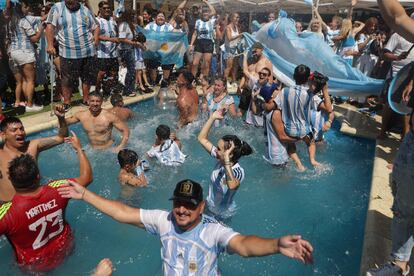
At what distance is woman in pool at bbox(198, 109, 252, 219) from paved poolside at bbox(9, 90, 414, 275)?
1471 millimetres

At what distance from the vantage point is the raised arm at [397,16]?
246 centimetres

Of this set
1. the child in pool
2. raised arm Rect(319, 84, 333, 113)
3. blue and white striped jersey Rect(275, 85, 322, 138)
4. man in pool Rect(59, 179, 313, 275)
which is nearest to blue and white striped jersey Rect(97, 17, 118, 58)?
the child in pool

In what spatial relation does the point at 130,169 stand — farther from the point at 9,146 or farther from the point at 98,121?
the point at 98,121

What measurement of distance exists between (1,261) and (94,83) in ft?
18.6

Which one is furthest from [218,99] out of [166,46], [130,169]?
[166,46]

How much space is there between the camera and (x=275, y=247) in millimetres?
2223

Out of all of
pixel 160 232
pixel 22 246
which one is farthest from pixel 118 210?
pixel 22 246

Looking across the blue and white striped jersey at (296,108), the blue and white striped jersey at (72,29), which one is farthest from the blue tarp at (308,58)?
the blue and white striped jersey at (72,29)

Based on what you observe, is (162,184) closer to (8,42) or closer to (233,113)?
(233,113)

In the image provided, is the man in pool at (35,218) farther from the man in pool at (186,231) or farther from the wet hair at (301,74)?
the wet hair at (301,74)

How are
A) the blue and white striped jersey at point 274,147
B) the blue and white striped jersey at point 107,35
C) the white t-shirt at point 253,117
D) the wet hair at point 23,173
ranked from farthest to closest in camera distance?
1. the blue and white striped jersey at point 107,35
2. the white t-shirt at point 253,117
3. the blue and white striped jersey at point 274,147
4. the wet hair at point 23,173

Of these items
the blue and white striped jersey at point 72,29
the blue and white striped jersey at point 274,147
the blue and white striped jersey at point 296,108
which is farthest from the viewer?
the blue and white striped jersey at point 72,29

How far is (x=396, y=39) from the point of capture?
6.82m

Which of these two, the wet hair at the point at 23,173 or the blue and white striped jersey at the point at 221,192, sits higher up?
the wet hair at the point at 23,173
